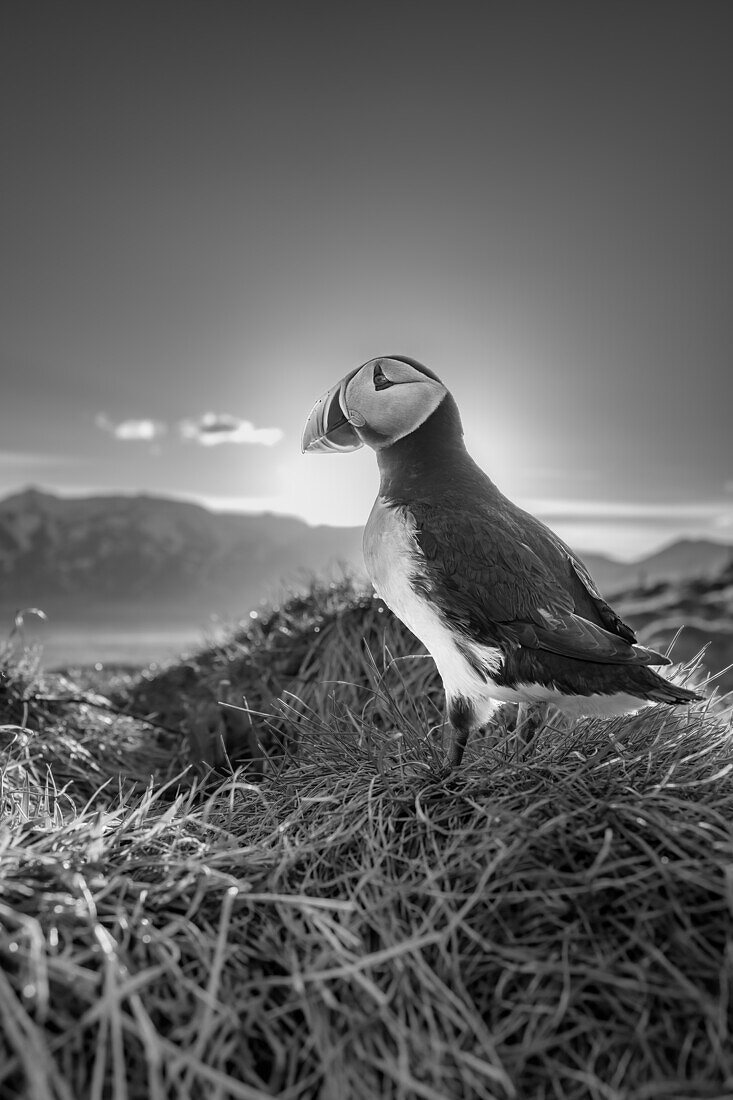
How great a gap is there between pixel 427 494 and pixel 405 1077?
1957 millimetres

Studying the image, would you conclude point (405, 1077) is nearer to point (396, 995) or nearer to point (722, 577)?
point (396, 995)

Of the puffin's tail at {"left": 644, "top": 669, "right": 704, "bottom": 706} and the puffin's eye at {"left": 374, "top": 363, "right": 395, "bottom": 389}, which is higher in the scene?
the puffin's eye at {"left": 374, "top": 363, "right": 395, "bottom": 389}

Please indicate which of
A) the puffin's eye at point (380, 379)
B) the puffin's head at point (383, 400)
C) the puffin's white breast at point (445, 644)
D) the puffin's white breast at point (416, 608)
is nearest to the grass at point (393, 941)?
the puffin's white breast at point (445, 644)

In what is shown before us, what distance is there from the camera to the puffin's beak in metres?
3.35

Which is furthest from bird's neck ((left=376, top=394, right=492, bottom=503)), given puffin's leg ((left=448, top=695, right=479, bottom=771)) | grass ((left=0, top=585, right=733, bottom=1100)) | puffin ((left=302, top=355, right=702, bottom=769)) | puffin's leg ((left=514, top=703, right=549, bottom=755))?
grass ((left=0, top=585, right=733, bottom=1100))

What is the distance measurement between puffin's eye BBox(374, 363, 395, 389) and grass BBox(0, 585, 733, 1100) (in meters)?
1.51

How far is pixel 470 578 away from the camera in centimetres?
282

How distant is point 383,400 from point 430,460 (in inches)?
12.3

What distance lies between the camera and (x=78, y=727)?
15.5 ft

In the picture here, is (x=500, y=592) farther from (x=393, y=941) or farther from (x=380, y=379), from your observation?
(x=393, y=941)

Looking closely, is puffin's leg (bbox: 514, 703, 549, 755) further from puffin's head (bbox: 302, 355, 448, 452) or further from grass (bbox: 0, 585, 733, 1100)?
puffin's head (bbox: 302, 355, 448, 452)

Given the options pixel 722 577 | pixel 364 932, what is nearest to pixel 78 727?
pixel 364 932

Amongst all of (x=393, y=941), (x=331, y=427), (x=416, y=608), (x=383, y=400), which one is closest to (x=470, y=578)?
(x=416, y=608)

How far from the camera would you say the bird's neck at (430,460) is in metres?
3.16
